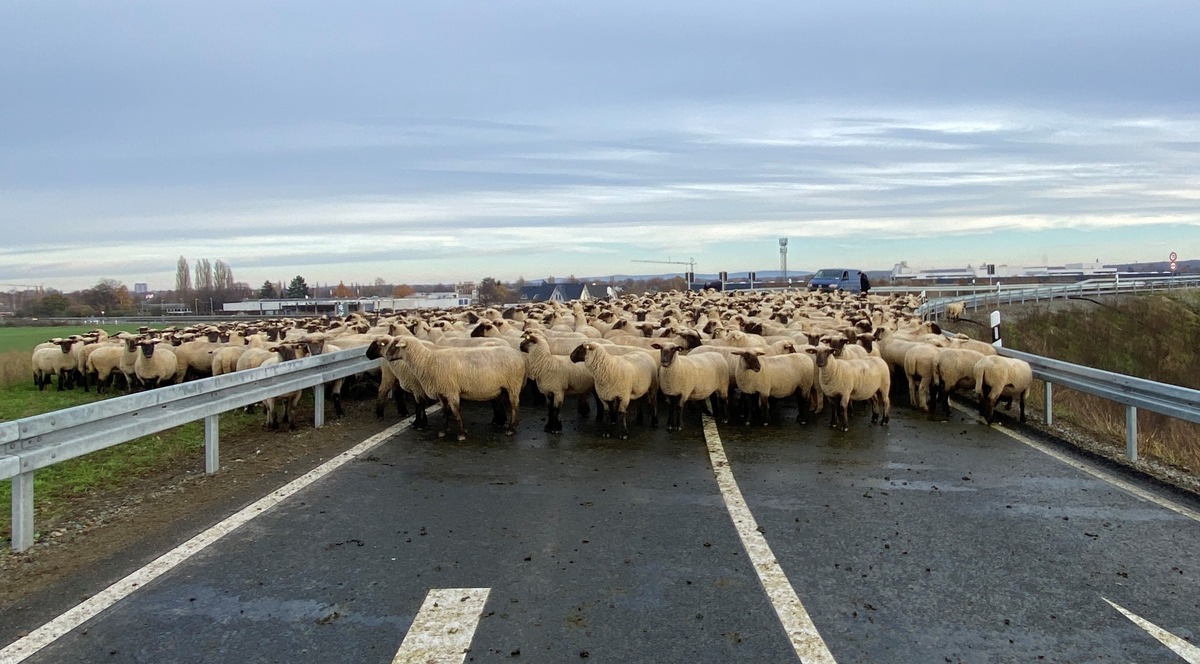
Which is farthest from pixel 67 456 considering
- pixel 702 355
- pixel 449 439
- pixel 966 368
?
pixel 966 368

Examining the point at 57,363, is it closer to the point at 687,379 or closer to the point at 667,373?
the point at 667,373

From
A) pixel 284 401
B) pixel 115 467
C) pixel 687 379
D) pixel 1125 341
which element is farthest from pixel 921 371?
pixel 1125 341

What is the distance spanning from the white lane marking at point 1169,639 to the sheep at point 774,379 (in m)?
6.63

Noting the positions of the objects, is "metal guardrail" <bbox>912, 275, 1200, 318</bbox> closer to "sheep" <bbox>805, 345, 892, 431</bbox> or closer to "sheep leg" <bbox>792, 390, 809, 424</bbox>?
"sheep" <bbox>805, 345, 892, 431</bbox>

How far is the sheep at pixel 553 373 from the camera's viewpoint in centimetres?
1069

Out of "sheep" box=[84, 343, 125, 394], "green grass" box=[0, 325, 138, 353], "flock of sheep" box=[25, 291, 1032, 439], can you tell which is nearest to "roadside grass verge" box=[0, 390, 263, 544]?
"flock of sheep" box=[25, 291, 1032, 439]

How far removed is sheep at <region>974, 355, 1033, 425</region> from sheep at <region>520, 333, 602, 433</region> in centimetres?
527

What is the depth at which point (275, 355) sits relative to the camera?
11.8m

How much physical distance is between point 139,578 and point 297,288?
107612mm

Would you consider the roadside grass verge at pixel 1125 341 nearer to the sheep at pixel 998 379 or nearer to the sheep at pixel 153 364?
the sheep at pixel 998 379

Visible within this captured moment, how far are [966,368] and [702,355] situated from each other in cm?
378

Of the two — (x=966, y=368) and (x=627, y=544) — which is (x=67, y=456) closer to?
(x=627, y=544)

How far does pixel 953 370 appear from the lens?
11203mm

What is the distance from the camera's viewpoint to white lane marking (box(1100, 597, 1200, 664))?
3.73 metres
